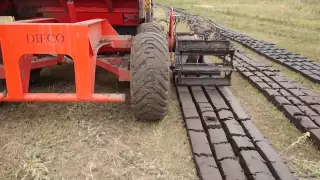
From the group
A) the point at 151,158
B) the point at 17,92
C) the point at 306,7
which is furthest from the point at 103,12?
the point at 306,7

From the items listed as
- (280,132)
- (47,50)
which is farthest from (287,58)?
(47,50)

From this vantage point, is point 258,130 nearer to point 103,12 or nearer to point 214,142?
point 214,142

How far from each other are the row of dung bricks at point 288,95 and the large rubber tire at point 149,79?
1.81 meters

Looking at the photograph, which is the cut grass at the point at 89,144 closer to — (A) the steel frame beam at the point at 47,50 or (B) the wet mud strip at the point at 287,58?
(A) the steel frame beam at the point at 47,50

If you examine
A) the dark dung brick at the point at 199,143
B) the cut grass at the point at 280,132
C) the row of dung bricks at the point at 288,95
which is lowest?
the cut grass at the point at 280,132

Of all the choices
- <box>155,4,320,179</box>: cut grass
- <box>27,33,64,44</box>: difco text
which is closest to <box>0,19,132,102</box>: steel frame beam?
<box>27,33,64,44</box>: difco text

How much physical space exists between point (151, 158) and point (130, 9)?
2717mm

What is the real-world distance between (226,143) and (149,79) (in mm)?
1120

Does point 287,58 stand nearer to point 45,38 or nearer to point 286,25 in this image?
point 45,38

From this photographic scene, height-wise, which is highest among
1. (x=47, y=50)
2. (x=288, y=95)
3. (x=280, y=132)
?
(x=47, y=50)

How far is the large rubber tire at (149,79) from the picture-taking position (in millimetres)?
3973

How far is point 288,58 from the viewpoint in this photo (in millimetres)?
8398

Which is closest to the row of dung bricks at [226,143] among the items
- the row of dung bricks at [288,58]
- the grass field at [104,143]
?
the grass field at [104,143]

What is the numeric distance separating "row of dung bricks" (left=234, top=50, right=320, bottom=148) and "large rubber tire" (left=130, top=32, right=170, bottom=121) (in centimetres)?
181
